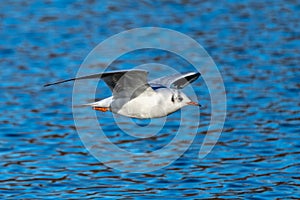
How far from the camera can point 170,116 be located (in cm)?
1561

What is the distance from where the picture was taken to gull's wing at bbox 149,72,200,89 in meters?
10.9

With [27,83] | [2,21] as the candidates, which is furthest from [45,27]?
[27,83]

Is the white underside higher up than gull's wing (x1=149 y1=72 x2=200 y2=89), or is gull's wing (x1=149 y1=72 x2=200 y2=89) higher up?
gull's wing (x1=149 y1=72 x2=200 y2=89)

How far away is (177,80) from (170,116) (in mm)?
4540

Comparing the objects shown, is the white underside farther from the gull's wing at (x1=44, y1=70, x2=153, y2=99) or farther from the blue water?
the blue water

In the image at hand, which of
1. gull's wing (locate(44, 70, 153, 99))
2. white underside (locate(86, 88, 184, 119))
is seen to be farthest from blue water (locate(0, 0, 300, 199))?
gull's wing (locate(44, 70, 153, 99))

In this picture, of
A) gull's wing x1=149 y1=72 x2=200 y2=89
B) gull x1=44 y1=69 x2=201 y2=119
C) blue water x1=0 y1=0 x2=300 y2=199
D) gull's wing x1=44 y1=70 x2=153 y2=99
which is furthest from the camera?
blue water x1=0 y1=0 x2=300 y2=199

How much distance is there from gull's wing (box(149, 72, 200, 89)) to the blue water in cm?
149

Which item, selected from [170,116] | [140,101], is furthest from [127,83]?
[170,116]

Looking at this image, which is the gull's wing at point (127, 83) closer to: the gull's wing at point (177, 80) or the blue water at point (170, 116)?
the gull's wing at point (177, 80)

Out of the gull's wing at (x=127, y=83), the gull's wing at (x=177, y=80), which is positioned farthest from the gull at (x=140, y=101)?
the gull's wing at (x=177, y=80)

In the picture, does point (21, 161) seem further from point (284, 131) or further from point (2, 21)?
point (2, 21)

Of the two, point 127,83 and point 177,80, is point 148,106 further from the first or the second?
point 177,80

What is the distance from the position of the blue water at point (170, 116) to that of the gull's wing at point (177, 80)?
1.49 metres
